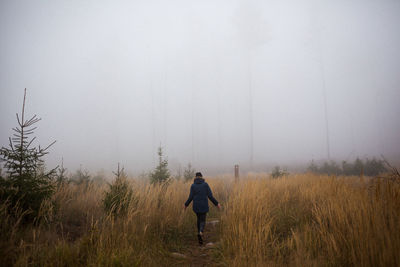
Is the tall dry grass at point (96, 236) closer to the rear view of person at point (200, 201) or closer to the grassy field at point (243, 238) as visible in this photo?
the grassy field at point (243, 238)

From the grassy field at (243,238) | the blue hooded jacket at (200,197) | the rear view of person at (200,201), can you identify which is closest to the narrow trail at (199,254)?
the grassy field at (243,238)

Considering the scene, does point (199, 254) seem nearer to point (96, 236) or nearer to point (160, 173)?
point (96, 236)

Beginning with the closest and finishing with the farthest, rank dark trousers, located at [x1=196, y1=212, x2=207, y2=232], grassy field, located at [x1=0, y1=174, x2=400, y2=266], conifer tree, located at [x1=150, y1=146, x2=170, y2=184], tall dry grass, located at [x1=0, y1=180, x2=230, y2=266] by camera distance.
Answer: grassy field, located at [x1=0, y1=174, x2=400, y2=266], tall dry grass, located at [x1=0, y1=180, x2=230, y2=266], dark trousers, located at [x1=196, y1=212, x2=207, y2=232], conifer tree, located at [x1=150, y1=146, x2=170, y2=184]

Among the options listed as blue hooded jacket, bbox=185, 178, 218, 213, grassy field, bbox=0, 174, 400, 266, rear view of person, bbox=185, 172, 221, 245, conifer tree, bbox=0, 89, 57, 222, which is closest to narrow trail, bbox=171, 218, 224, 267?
grassy field, bbox=0, 174, 400, 266

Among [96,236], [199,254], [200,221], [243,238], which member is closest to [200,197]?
[200,221]

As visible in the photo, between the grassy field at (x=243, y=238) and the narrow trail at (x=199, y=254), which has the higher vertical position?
the grassy field at (x=243, y=238)

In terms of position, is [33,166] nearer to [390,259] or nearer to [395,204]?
[390,259]

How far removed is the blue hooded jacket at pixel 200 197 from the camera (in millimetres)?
5387

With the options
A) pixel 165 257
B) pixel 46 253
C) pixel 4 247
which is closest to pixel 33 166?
pixel 4 247

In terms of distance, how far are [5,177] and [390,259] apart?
6.88 m

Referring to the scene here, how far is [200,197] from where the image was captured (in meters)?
5.52

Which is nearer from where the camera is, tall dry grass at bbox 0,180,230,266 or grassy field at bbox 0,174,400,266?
grassy field at bbox 0,174,400,266

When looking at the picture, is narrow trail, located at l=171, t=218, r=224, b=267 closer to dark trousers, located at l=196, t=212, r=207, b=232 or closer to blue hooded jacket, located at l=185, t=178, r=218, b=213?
dark trousers, located at l=196, t=212, r=207, b=232

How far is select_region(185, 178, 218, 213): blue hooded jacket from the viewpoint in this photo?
17.7 feet
